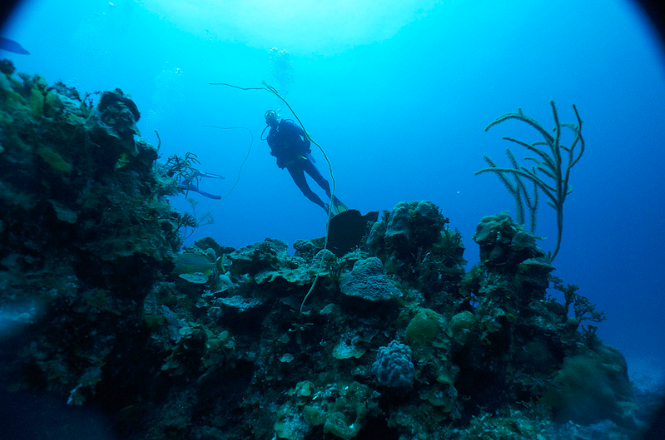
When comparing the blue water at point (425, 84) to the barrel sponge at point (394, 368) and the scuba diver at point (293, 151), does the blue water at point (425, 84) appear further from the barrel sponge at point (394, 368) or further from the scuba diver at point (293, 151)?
the barrel sponge at point (394, 368)

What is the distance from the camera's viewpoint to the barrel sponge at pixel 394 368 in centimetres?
269

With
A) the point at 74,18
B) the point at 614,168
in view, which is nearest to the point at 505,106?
the point at 614,168

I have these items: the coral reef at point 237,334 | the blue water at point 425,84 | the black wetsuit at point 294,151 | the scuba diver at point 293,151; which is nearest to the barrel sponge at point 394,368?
the coral reef at point 237,334

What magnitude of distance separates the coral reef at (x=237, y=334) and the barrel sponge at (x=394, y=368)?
17mm

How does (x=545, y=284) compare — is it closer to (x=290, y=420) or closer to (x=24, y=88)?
(x=290, y=420)

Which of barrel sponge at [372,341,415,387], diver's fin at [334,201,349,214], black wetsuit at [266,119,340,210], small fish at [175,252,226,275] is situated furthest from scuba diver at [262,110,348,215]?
barrel sponge at [372,341,415,387]

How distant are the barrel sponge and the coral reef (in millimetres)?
17

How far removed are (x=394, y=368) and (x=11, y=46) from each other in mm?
5328

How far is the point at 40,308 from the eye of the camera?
2.15 meters

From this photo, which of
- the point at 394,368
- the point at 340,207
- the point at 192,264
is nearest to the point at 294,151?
the point at 340,207

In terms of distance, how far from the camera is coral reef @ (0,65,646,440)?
7.58 ft

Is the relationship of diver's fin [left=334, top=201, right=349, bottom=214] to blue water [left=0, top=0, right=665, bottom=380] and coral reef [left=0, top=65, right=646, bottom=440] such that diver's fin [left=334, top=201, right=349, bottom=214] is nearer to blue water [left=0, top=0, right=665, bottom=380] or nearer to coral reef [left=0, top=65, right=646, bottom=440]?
coral reef [left=0, top=65, right=646, bottom=440]

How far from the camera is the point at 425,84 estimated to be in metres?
74.7

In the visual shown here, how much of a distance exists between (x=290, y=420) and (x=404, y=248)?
369 centimetres
